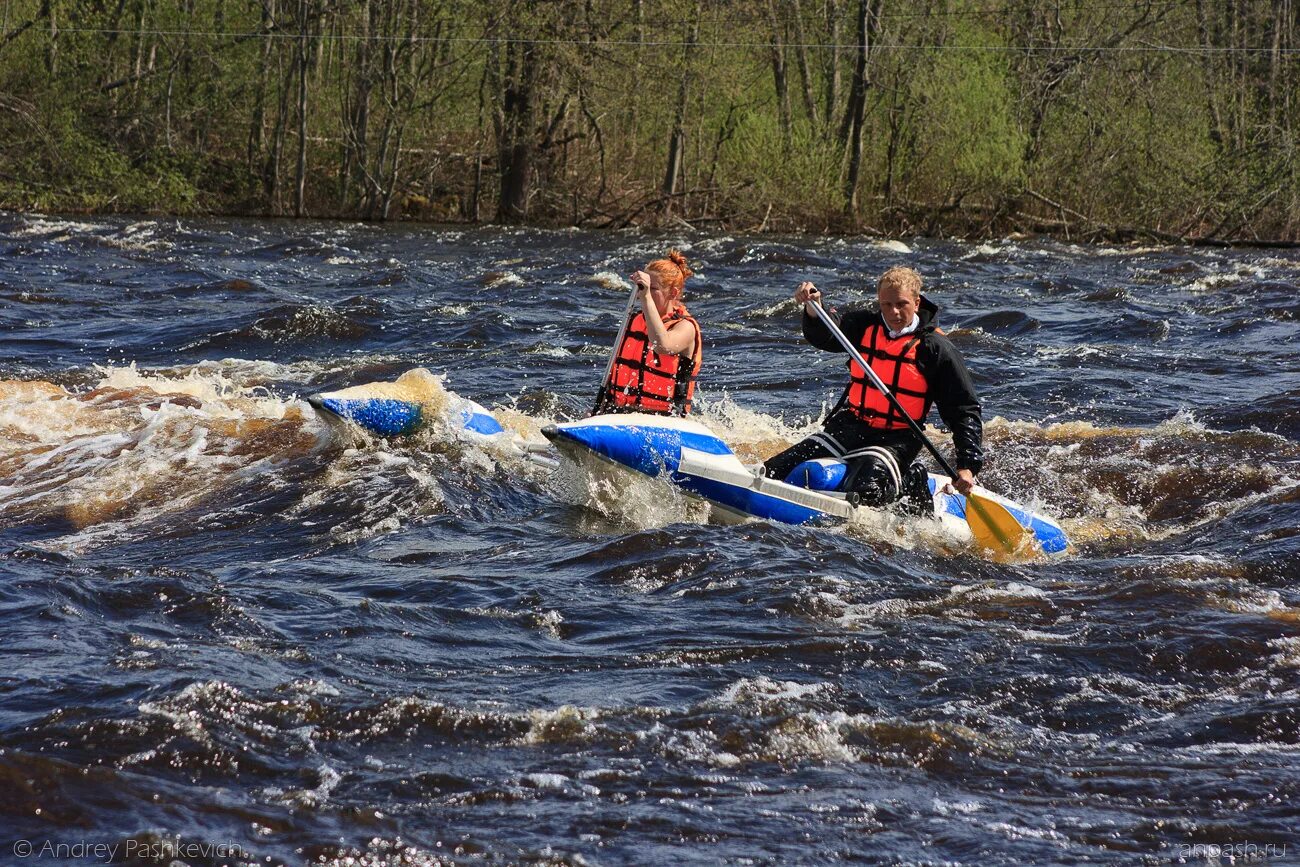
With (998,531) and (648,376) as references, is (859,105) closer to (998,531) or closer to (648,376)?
(648,376)

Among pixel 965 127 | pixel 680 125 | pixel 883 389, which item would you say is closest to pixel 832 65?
pixel 965 127

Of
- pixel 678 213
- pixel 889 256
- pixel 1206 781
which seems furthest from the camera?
pixel 678 213

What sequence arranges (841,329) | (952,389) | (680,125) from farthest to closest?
1. (680,125)
2. (841,329)
3. (952,389)

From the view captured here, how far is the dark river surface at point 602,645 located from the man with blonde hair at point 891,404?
12.6 inches

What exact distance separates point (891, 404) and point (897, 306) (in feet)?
1.58

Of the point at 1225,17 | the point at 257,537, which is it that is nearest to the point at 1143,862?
the point at 257,537

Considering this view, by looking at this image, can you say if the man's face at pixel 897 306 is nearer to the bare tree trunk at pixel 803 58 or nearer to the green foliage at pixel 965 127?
the green foliage at pixel 965 127

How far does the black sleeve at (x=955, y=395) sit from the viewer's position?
667 cm

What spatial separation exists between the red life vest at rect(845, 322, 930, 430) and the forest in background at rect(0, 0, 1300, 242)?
17.7 meters

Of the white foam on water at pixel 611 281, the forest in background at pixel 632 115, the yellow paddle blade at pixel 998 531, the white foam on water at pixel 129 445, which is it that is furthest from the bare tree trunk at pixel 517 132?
the yellow paddle blade at pixel 998 531

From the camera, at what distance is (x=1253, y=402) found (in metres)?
9.82

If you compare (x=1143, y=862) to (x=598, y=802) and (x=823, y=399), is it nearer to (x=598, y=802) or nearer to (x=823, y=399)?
(x=598, y=802)

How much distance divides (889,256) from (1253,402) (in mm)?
11139

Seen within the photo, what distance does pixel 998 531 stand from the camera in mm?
6641
